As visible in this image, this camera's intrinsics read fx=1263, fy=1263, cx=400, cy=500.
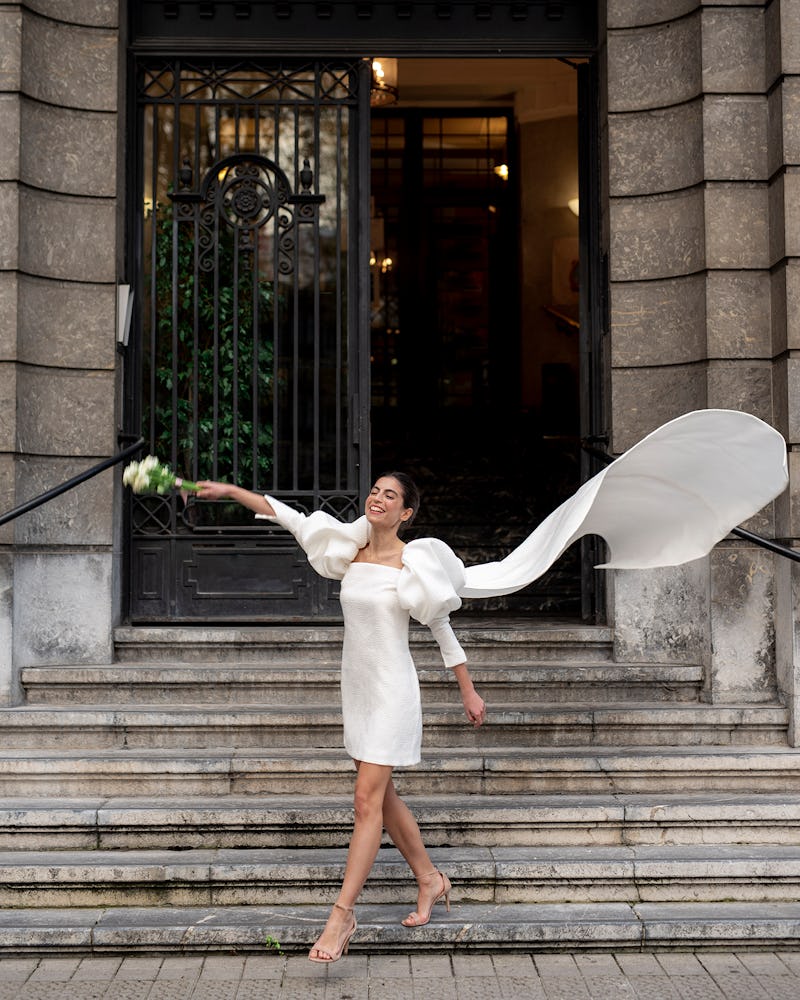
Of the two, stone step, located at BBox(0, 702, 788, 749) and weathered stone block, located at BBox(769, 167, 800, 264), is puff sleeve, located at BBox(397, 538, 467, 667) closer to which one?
stone step, located at BBox(0, 702, 788, 749)

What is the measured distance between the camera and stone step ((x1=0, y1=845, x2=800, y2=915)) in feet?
19.2

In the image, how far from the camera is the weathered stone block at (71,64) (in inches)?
303

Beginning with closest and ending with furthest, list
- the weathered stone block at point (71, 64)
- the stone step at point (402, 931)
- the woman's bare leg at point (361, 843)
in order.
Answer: the woman's bare leg at point (361, 843) < the stone step at point (402, 931) < the weathered stone block at point (71, 64)

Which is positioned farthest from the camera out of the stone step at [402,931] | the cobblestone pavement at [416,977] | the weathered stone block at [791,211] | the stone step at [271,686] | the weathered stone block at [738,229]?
the weathered stone block at [738,229]

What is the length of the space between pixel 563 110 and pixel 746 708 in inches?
457

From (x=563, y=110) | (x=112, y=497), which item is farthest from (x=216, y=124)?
(x=563, y=110)

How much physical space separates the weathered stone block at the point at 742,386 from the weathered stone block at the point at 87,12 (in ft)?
14.1

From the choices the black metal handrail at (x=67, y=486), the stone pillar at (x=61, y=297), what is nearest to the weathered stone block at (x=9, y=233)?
the stone pillar at (x=61, y=297)

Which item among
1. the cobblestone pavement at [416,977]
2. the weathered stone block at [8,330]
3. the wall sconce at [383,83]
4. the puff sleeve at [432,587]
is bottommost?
the cobblestone pavement at [416,977]

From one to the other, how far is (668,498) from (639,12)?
3740 mm

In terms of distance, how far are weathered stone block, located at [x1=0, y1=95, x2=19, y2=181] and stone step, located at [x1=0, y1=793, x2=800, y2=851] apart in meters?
3.62

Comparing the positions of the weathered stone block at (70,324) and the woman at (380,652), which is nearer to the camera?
the woman at (380,652)

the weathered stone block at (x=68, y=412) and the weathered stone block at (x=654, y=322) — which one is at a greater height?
the weathered stone block at (x=654, y=322)

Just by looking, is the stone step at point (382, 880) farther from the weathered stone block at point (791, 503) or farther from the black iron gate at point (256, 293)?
the black iron gate at point (256, 293)
